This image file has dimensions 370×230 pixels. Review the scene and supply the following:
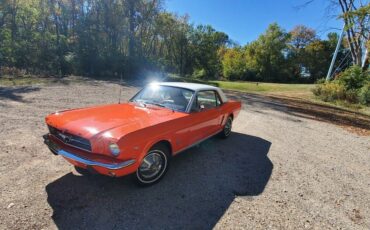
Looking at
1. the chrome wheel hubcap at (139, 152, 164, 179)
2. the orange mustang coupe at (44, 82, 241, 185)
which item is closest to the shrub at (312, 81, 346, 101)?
the orange mustang coupe at (44, 82, 241, 185)

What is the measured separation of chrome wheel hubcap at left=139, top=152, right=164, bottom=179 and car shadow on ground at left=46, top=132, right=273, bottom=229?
19cm

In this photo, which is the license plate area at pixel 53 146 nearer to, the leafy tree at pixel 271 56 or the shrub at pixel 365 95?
the shrub at pixel 365 95

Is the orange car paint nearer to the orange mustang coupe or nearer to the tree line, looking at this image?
the orange mustang coupe

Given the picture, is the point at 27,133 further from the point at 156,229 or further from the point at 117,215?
the point at 156,229

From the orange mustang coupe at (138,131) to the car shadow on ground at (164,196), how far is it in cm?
30

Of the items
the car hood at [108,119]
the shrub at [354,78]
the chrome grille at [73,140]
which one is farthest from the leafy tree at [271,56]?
the chrome grille at [73,140]

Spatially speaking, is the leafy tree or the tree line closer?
the tree line

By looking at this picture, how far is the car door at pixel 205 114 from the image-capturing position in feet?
13.4

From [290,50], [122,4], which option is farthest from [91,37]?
[290,50]

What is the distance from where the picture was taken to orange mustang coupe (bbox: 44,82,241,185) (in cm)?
270

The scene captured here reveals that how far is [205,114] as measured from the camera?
4348 millimetres

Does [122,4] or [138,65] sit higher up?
[122,4]

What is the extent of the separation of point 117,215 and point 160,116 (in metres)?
1.54

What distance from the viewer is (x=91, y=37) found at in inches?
762
